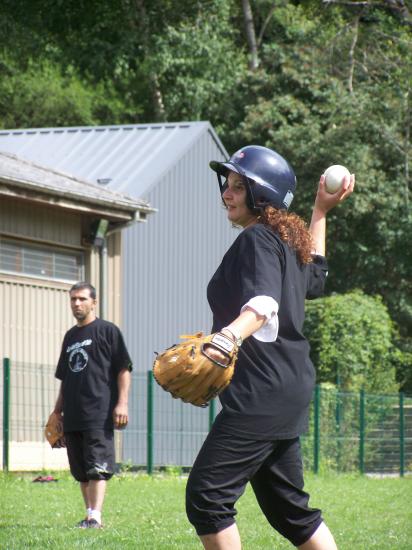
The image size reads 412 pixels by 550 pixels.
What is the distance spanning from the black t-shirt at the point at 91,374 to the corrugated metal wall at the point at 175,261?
9569 millimetres

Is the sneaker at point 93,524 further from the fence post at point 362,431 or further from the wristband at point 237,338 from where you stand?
the fence post at point 362,431

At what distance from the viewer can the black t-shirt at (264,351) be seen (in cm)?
504

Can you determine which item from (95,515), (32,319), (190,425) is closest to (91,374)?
(95,515)

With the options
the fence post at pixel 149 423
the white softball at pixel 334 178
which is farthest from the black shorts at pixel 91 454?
the fence post at pixel 149 423

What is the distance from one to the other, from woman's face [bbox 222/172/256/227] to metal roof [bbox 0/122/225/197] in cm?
1568

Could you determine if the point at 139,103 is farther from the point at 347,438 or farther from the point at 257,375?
the point at 257,375

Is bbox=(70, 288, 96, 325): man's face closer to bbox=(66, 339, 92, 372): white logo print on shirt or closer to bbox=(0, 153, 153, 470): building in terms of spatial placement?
bbox=(66, 339, 92, 372): white logo print on shirt

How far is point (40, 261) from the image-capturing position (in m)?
18.2

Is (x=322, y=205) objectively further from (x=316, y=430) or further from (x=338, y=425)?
(x=338, y=425)

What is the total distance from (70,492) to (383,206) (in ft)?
68.1

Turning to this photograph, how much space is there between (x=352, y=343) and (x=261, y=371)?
23340mm

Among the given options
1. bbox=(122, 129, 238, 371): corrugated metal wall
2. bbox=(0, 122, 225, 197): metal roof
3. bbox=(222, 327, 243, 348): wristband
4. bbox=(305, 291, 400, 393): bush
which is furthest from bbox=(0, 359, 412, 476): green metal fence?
bbox=(222, 327, 243, 348): wristband

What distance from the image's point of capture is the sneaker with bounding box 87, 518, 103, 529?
9234mm

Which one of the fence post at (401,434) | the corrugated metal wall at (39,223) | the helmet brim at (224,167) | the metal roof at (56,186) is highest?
the metal roof at (56,186)
